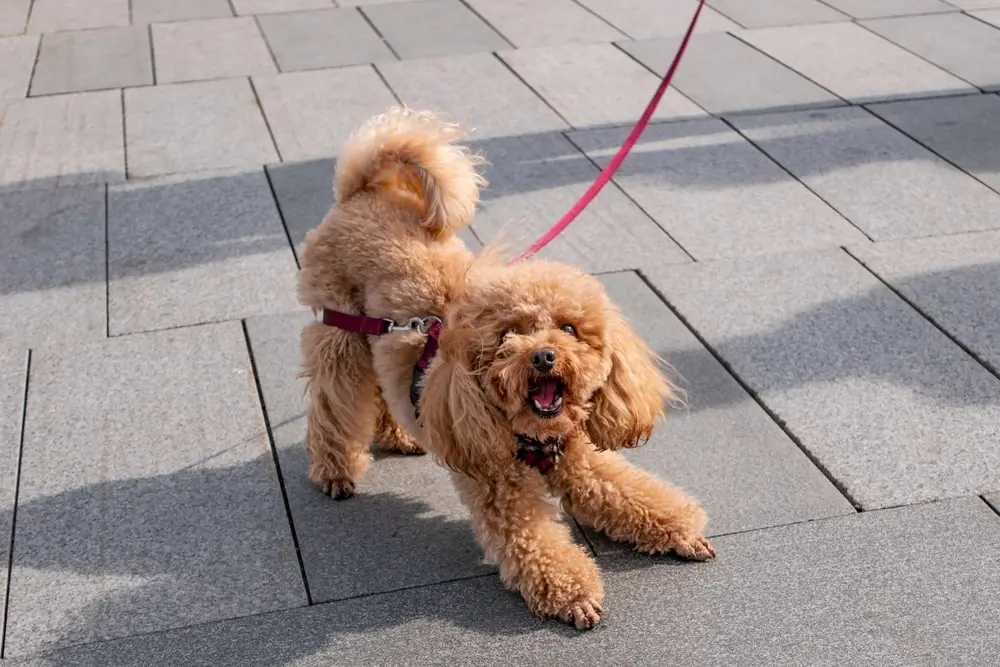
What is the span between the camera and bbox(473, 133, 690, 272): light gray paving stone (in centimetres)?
545

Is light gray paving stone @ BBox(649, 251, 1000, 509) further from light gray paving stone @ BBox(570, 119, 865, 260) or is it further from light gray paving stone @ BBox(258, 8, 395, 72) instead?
light gray paving stone @ BBox(258, 8, 395, 72)

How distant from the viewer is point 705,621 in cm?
327

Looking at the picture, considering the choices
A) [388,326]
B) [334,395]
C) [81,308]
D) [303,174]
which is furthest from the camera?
[303,174]

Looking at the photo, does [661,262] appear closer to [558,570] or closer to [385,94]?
[558,570]

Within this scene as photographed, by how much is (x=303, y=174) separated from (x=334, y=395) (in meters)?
2.82

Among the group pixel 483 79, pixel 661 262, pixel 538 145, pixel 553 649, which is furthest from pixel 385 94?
pixel 553 649

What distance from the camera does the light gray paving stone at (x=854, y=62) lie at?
7324 millimetres

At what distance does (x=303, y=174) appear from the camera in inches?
249

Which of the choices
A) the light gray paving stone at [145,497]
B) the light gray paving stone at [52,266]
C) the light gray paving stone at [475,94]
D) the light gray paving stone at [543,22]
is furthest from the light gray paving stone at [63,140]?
the light gray paving stone at [543,22]

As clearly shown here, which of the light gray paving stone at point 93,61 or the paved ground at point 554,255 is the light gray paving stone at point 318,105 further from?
the light gray paving stone at point 93,61

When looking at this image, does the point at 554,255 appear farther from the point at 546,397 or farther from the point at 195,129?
the point at 195,129

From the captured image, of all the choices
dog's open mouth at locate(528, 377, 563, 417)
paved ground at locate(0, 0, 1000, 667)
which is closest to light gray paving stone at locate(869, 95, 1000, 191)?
paved ground at locate(0, 0, 1000, 667)

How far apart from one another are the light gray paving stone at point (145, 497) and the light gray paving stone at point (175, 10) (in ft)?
17.4

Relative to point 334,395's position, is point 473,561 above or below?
below
